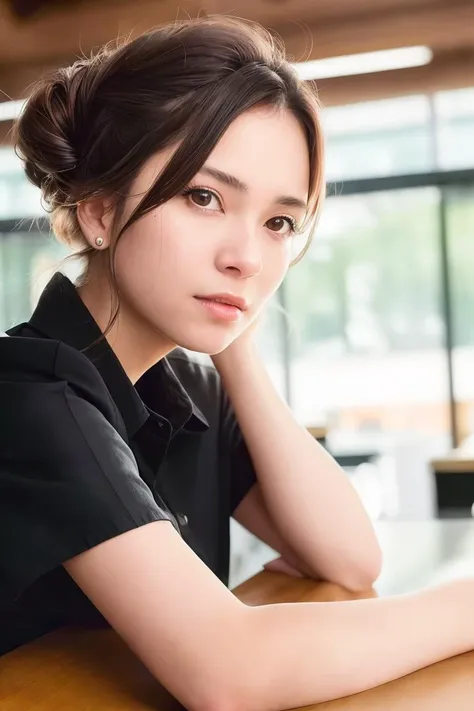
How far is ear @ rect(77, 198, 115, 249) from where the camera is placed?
40.1 inches

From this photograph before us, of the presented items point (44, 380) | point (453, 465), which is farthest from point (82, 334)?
point (453, 465)

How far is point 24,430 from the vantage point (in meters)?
0.78

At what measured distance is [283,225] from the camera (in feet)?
3.41

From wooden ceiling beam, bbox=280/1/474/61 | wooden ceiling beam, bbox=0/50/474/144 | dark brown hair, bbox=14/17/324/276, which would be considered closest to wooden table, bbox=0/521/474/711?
dark brown hair, bbox=14/17/324/276

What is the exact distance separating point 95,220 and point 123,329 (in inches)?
5.5

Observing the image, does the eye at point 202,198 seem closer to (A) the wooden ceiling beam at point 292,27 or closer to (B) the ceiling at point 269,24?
(B) the ceiling at point 269,24

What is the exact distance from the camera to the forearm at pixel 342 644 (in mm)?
695

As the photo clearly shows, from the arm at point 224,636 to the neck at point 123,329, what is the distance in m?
0.37

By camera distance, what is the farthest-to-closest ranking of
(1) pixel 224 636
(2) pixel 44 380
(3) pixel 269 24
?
(3) pixel 269 24 < (2) pixel 44 380 < (1) pixel 224 636

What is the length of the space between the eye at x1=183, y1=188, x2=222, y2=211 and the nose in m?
0.04

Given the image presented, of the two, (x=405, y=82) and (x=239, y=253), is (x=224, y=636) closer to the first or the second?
(x=239, y=253)

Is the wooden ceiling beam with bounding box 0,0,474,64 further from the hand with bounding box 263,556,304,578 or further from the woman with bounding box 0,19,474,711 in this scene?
the hand with bounding box 263,556,304,578

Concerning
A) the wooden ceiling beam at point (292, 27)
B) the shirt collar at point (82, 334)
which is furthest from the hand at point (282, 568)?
the wooden ceiling beam at point (292, 27)

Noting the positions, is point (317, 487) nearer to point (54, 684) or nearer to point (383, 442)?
point (54, 684)
